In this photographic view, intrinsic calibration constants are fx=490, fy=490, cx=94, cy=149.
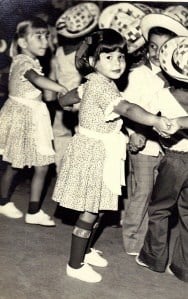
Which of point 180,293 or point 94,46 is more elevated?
point 94,46

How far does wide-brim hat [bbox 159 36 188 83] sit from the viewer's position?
2.72 meters

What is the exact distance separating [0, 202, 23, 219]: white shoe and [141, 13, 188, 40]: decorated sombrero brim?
1.77m

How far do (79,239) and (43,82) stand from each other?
1.06 metres

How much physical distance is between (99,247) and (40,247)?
17.0 inches

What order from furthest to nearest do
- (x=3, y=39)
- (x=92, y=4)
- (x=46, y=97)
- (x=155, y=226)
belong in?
1. (x=46, y=97)
2. (x=3, y=39)
3. (x=92, y=4)
4. (x=155, y=226)

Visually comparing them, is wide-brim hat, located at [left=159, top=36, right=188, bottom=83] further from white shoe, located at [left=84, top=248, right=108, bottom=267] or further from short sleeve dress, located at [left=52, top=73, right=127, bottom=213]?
white shoe, located at [left=84, top=248, right=108, bottom=267]

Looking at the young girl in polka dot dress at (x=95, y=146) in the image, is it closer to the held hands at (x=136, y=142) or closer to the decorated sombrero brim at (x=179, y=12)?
the held hands at (x=136, y=142)

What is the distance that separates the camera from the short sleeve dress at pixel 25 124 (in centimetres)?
358

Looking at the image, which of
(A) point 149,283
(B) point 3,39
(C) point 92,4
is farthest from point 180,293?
(B) point 3,39

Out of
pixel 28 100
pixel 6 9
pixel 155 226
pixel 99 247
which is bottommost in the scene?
pixel 99 247

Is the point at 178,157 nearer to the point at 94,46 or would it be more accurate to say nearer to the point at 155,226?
the point at 155,226

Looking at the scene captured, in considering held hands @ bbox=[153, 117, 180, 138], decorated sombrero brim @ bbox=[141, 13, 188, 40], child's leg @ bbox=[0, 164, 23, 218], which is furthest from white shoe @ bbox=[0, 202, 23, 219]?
decorated sombrero brim @ bbox=[141, 13, 188, 40]

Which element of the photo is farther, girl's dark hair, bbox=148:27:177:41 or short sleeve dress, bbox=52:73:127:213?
girl's dark hair, bbox=148:27:177:41

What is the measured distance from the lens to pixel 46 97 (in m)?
4.44
